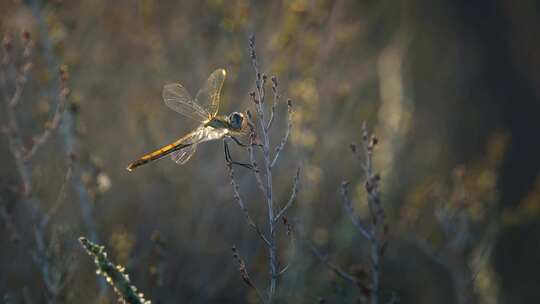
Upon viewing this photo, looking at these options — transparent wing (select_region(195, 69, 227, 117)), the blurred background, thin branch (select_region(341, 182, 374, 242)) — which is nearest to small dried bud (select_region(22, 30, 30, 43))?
the blurred background

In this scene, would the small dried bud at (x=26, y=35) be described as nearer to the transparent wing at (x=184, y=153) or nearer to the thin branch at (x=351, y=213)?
the transparent wing at (x=184, y=153)

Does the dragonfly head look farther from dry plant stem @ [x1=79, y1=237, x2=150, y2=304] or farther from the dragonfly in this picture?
dry plant stem @ [x1=79, y1=237, x2=150, y2=304]

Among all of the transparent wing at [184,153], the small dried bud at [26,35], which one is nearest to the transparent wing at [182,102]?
the transparent wing at [184,153]

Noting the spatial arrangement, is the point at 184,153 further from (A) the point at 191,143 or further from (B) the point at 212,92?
(B) the point at 212,92

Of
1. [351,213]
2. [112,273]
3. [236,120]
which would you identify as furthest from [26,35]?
[351,213]

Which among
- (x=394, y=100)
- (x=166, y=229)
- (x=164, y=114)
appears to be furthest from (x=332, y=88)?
(x=166, y=229)

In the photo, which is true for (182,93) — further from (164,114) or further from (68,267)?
(164,114)

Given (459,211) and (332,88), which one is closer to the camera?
(459,211)
